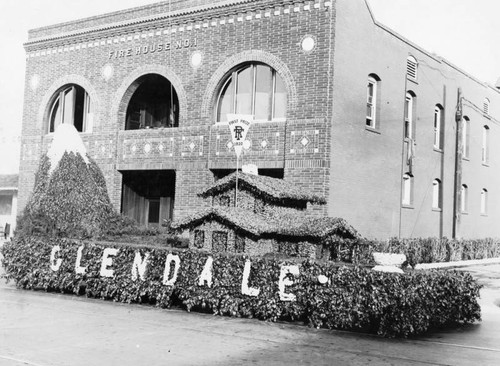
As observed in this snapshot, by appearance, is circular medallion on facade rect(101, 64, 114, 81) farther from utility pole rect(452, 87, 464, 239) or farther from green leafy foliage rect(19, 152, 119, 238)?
utility pole rect(452, 87, 464, 239)

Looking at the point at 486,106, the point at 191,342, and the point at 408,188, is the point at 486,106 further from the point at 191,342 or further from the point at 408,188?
the point at 191,342

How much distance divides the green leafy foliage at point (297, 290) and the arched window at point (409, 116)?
45.3ft

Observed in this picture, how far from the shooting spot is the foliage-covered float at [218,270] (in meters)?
10.0

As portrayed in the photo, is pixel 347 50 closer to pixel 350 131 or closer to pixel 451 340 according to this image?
pixel 350 131

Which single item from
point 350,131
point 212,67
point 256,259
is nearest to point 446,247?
point 350,131

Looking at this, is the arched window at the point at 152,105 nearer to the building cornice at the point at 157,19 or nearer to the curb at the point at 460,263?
the building cornice at the point at 157,19

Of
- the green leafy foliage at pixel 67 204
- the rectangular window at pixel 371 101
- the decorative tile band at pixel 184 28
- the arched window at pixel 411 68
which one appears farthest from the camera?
the arched window at pixel 411 68

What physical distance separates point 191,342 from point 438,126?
2102 cm

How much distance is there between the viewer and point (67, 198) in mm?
14750

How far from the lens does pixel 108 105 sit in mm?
24938

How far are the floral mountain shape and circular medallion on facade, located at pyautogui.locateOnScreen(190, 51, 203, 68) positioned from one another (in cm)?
791

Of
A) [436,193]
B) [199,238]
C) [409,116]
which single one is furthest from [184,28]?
[436,193]

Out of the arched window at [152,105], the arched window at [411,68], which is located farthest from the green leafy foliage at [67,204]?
the arched window at [411,68]

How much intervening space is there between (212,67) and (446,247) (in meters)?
11.3
